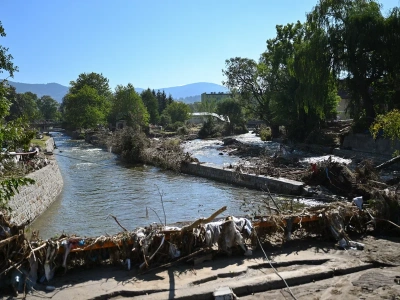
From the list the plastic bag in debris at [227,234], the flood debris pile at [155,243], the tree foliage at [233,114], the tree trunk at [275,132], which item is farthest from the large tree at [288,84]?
the plastic bag in debris at [227,234]

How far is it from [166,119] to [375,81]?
58.5 meters

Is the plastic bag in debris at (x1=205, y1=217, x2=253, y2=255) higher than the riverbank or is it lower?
higher

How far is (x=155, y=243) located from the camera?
8406 mm

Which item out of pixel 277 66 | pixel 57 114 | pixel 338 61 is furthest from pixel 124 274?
pixel 57 114

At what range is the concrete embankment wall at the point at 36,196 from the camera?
1447 centimetres

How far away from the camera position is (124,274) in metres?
7.94

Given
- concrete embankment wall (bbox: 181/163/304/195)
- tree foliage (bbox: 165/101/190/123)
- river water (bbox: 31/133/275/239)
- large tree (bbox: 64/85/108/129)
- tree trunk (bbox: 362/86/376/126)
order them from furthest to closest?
tree foliage (bbox: 165/101/190/123) → large tree (bbox: 64/85/108/129) → tree trunk (bbox: 362/86/376/126) → concrete embankment wall (bbox: 181/163/304/195) → river water (bbox: 31/133/275/239)

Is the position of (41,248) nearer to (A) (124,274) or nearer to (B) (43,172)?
(A) (124,274)

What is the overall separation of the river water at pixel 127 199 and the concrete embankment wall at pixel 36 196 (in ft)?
1.24

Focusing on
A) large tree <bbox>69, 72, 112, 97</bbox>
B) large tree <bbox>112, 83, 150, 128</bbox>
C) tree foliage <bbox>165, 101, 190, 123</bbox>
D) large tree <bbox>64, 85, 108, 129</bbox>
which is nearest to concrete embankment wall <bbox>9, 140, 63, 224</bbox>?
large tree <bbox>112, 83, 150, 128</bbox>

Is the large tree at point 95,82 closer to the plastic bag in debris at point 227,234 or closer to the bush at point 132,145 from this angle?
the bush at point 132,145

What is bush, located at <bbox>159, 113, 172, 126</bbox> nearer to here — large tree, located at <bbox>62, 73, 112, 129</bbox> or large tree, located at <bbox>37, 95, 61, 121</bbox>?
large tree, located at <bbox>62, 73, 112, 129</bbox>

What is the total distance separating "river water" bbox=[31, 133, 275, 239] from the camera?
51.3 ft

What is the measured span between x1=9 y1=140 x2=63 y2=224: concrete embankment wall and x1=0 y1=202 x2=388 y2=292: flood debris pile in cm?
557
